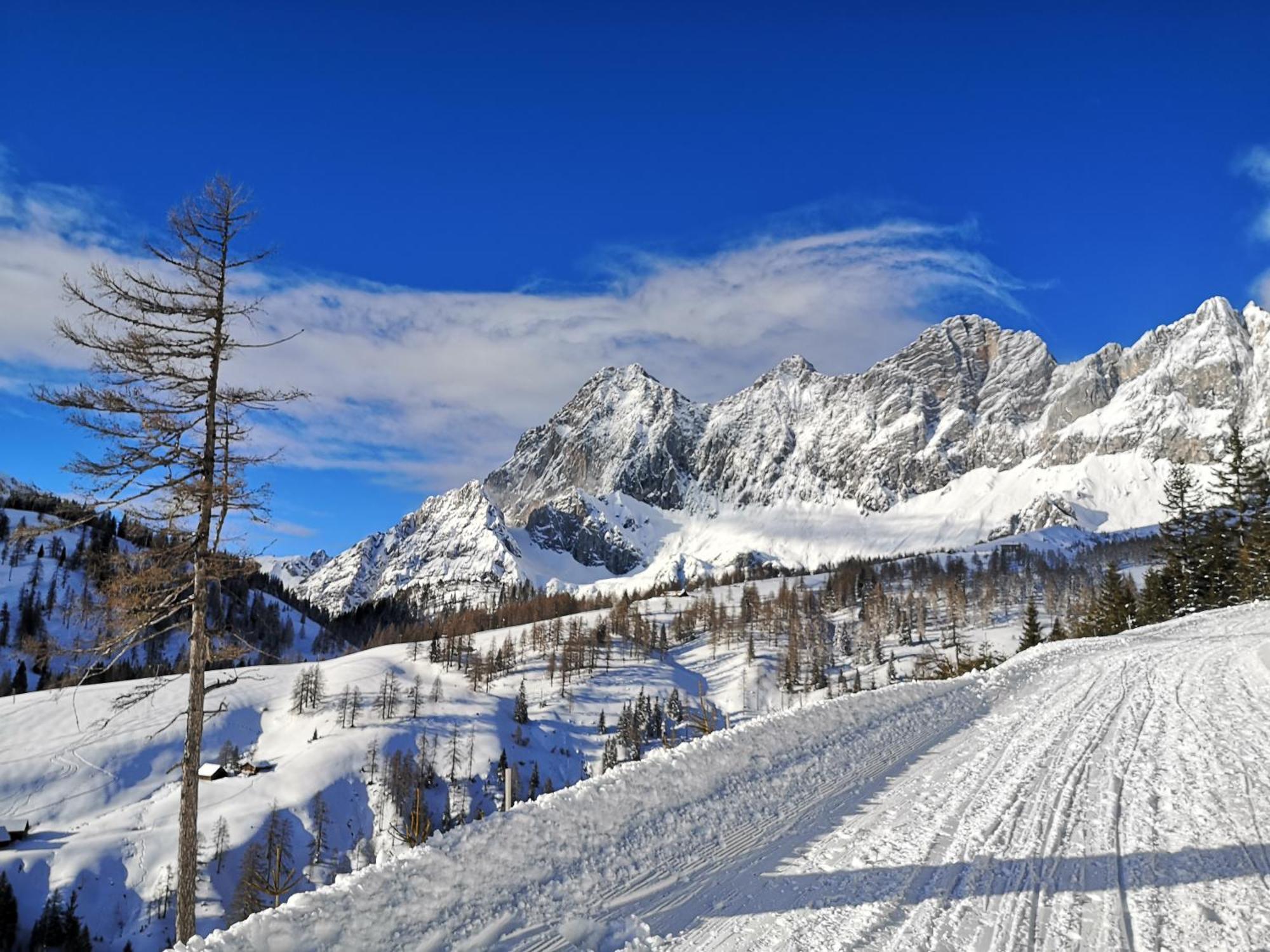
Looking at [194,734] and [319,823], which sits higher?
[194,734]

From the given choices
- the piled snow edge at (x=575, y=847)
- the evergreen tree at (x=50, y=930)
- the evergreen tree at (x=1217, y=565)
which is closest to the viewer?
the piled snow edge at (x=575, y=847)

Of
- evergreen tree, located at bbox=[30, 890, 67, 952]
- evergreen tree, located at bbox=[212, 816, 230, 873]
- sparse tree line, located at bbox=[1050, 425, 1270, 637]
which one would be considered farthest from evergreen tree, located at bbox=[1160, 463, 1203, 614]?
evergreen tree, located at bbox=[30, 890, 67, 952]

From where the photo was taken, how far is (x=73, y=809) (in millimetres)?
90062

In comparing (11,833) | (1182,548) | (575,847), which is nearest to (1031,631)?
(1182,548)

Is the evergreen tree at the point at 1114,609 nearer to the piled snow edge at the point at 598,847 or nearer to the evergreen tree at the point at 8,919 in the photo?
the piled snow edge at the point at 598,847

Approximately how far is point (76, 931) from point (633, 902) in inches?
3304

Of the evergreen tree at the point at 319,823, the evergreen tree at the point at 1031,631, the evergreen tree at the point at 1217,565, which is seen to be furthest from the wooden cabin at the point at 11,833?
the evergreen tree at the point at 1217,565

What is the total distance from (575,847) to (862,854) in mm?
3955

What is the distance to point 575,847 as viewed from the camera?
10.0 m

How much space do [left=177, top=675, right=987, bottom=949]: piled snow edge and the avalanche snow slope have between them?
33 mm

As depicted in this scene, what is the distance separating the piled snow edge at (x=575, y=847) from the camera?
773 centimetres

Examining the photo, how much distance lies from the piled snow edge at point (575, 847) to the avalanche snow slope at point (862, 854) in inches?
1.3

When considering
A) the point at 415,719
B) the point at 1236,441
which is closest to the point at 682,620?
the point at 415,719

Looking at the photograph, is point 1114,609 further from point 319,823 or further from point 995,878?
point 319,823
